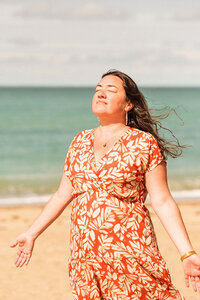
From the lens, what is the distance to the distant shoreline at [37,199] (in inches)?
552

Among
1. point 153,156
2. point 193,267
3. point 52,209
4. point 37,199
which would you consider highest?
point 153,156

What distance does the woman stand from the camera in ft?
12.0

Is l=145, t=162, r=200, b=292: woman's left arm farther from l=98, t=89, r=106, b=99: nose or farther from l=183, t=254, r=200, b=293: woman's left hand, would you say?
l=98, t=89, r=106, b=99: nose

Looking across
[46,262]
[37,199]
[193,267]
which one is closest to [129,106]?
[193,267]

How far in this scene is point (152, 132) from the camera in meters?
4.05

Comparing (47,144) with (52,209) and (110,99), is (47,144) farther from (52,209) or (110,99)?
(110,99)

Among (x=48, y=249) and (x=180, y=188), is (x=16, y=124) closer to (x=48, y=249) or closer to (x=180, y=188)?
(x=180, y=188)

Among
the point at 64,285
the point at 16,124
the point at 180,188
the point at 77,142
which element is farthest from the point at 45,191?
the point at 16,124

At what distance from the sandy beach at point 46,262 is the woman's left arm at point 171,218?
3.53m

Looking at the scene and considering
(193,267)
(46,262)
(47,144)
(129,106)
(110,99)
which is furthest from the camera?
(47,144)

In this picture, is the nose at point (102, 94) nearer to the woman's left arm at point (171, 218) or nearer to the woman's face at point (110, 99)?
the woman's face at point (110, 99)

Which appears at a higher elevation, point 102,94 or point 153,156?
point 102,94

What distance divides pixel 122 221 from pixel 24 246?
80 centimetres

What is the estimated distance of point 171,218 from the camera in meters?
3.68
